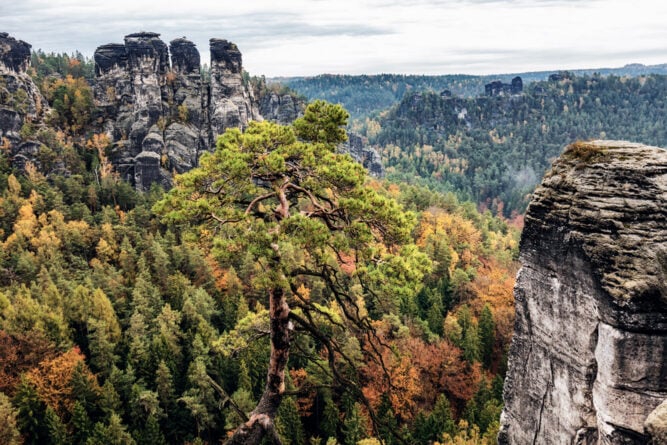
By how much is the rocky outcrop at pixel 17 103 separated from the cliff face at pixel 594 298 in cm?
9658

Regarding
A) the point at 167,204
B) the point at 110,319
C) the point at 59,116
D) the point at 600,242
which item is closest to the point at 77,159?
the point at 59,116

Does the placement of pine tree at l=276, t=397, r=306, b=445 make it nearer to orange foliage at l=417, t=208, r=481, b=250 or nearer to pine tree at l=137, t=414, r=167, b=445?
pine tree at l=137, t=414, r=167, b=445

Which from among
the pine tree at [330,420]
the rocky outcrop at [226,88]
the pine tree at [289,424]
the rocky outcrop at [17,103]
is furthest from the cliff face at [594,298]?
the rocky outcrop at [17,103]

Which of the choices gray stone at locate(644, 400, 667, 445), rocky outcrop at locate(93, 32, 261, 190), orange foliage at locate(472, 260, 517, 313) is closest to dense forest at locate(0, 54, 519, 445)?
orange foliage at locate(472, 260, 517, 313)

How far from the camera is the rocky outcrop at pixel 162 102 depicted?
3693 inches

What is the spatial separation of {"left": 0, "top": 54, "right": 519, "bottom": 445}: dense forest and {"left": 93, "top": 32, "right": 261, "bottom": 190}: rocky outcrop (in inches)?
739

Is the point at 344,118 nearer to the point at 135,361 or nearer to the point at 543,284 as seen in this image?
the point at 543,284

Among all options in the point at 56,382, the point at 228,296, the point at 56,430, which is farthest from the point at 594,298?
the point at 228,296

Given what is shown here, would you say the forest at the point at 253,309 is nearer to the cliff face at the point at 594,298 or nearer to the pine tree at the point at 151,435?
the pine tree at the point at 151,435

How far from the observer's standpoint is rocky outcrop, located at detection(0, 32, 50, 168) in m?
87.8

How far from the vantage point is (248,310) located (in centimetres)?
4556

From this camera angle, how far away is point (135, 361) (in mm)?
39625

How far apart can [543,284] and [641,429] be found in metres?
3.42

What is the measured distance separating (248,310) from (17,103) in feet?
249
